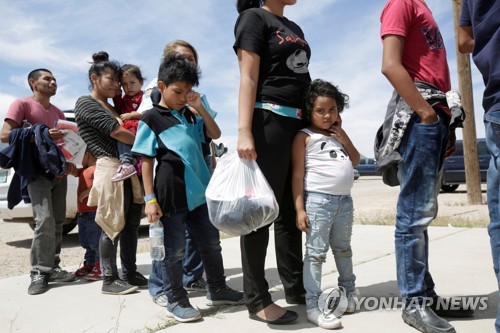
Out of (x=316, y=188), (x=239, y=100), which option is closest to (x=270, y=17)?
(x=239, y=100)

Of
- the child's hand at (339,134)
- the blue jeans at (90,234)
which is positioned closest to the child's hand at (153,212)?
the child's hand at (339,134)

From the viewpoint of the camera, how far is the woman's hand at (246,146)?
258cm

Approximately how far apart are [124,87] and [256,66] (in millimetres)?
1684

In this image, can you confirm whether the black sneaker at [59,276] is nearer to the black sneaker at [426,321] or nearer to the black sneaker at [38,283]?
the black sneaker at [38,283]

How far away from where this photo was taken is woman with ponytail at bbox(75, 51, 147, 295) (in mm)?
3498

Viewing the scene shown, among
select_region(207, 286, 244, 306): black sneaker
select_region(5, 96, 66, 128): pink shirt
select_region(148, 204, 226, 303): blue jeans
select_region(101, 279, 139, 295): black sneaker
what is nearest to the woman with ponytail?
select_region(101, 279, 139, 295): black sneaker

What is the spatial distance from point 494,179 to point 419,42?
0.83 metres

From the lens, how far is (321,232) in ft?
8.92

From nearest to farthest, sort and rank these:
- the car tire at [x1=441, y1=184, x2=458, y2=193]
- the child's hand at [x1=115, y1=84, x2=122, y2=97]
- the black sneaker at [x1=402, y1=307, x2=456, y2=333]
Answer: the black sneaker at [x1=402, y1=307, x2=456, y2=333], the child's hand at [x1=115, y1=84, x2=122, y2=97], the car tire at [x1=441, y1=184, x2=458, y2=193]

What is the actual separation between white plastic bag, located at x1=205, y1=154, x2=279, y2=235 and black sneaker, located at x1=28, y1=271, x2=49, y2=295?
6.15 feet

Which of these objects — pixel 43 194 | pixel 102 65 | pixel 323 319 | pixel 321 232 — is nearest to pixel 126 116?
pixel 102 65

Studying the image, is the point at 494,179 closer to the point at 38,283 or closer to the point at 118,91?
the point at 118,91

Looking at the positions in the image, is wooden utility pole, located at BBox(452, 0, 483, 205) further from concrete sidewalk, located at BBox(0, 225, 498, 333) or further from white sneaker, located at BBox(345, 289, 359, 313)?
white sneaker, located at BBox(345, 289, 359, 313)

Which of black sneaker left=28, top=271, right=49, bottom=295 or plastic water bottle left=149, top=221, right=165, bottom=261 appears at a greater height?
plastic water bottle left=149, top=221, right=165, bottom=261
